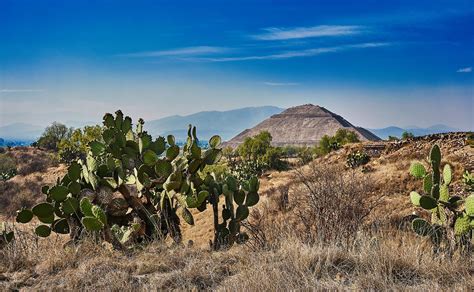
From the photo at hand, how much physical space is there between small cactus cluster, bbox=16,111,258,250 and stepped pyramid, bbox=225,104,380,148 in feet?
369

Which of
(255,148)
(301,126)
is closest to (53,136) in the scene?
(255,148)

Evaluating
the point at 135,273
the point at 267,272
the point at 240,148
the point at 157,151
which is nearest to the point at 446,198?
the point at 267,272

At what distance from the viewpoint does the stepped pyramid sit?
134250 millimetres

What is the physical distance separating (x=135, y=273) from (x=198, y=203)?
2.63 m

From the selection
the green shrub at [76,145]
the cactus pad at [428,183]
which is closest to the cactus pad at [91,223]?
the cactus pad at [428,183]

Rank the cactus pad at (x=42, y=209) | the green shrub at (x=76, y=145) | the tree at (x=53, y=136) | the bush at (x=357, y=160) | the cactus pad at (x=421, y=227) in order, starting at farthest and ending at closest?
1. the tree at (x=53, y=136)
2. the green shrub at (x=76, y=145)
3. the bush at (x=357, y=160)
4. the cactus pad at (x=42, y=209)
5. the cactus pad at (x=421, y=227)

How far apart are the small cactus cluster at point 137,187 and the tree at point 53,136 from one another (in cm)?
4791

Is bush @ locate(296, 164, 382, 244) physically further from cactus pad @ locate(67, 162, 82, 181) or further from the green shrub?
the green shrub

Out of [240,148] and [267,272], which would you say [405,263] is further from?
[240,148]

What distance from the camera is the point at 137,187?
8.28 meters

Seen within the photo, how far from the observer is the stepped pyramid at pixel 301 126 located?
440 feet

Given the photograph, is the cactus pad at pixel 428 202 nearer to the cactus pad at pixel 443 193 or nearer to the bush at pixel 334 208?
the cactus pad at pixel 443 193

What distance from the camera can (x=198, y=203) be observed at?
7.62 metres

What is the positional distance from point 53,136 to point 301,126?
106 metres
